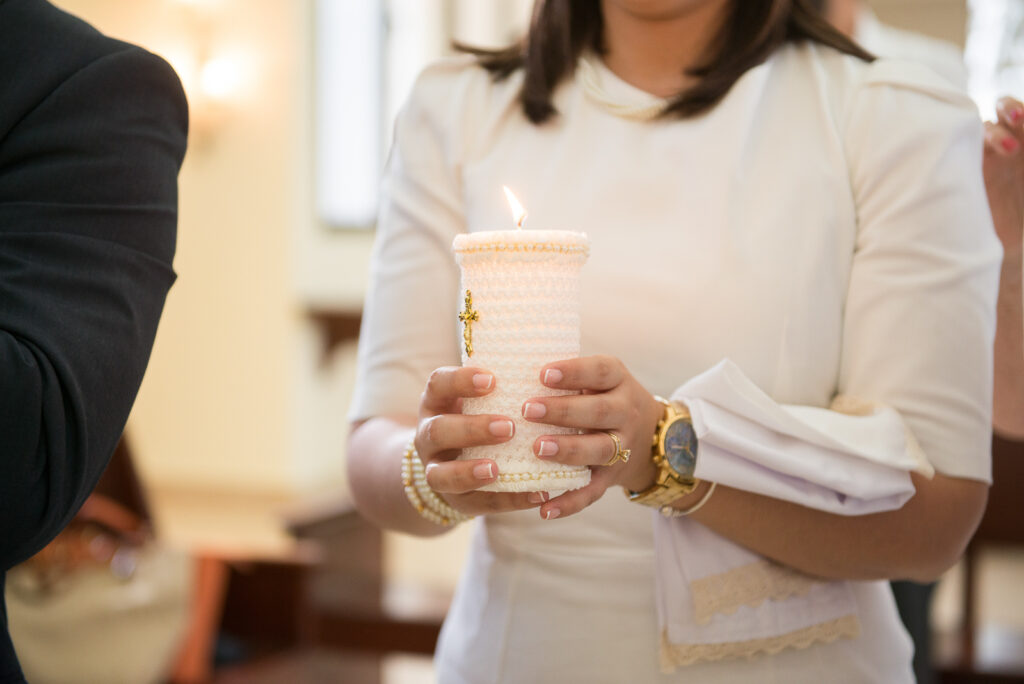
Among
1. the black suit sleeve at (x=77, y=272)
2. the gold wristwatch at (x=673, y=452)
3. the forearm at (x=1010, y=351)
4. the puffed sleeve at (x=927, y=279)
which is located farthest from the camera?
the forearm at (x=1010, y=351)

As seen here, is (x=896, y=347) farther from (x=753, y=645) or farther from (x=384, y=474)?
(x=384, y=474)

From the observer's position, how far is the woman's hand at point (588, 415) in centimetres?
80

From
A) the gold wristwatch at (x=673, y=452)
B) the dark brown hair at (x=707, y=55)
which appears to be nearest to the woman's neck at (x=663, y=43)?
the dark brown hair at (x=707, y=55)

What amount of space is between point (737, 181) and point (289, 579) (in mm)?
1778

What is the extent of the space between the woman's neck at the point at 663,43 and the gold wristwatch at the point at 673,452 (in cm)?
45

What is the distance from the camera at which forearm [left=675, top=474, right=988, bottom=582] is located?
1.05 m

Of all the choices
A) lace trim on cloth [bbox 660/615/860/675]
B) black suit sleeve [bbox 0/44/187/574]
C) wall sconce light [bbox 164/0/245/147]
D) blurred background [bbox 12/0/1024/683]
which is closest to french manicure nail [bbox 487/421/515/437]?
black suit sleeve [bbox 0/44/187/574]

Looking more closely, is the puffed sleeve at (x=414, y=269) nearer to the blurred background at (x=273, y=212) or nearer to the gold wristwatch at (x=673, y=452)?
the gold wristwatch at (x=673, y=452)

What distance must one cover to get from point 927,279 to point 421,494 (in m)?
0.55

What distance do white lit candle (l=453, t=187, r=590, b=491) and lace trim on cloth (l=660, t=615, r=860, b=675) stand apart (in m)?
0.37

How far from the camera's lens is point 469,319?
82cm

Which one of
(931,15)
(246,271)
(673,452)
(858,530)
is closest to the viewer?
(673,452)

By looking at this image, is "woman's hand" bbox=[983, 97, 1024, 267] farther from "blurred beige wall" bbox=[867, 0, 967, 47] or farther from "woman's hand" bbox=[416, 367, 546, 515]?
"blurred beige wall" bbox=[867, 0, 967, 47]

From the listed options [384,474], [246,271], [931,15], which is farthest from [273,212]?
[384,474]
